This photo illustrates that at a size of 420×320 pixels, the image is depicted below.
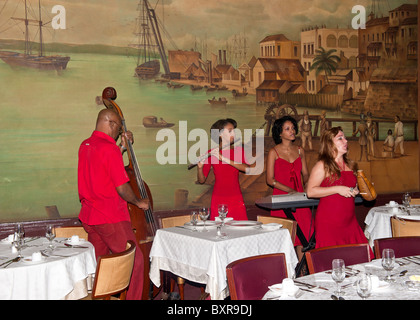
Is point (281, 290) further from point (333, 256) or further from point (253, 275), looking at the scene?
point (333, 256)

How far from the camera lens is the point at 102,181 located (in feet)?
14.4

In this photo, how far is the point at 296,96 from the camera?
703 centimetres

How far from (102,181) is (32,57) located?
1.97 m

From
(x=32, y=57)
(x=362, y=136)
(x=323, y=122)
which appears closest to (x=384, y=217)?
(x=323, y=122)

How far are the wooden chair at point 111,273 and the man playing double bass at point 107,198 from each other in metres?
0.76

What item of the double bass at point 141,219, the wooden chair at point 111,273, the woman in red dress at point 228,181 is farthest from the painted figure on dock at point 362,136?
the wooden chair at point 111,273

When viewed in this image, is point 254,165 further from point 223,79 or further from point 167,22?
point 167,22

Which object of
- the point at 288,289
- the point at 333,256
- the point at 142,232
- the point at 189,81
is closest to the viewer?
the point at 288,289

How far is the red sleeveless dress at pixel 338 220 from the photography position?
429 cm

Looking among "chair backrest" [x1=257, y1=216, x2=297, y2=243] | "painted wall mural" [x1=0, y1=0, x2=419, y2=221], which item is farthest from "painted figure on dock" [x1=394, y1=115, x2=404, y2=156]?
"chair backrest" [x1=257, y1=216, x2=297, y2=243]

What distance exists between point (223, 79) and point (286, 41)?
1.03 m

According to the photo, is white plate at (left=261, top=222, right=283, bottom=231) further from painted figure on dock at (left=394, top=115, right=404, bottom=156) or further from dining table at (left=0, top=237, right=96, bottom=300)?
painted figure on dock at (left=394, top=115, right=404, bottom=156)
